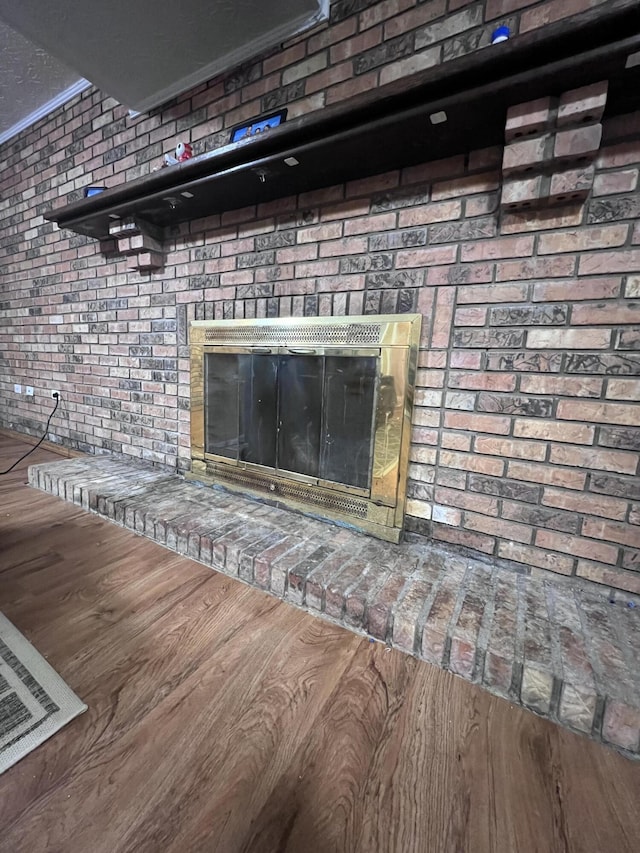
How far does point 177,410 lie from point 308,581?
131 centimetres

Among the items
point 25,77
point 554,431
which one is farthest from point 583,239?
point 25,77

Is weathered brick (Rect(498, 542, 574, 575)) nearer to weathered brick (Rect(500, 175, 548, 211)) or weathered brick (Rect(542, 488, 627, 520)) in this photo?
weathered brick (Rect(542, 488, 627, 520))

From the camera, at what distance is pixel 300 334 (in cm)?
145

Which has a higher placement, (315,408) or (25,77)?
(25,77)

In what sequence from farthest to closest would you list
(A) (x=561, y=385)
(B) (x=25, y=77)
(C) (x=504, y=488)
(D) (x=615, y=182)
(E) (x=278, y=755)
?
(B) (x=25, y=77), (C) (x=504, y=488), (A) (x=561, y=385), (D) (x=615, y=182), (E) (x=278, y=755)

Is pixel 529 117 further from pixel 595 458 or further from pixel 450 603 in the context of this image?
pixel 450 603

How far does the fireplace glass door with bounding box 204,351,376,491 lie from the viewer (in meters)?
1.35

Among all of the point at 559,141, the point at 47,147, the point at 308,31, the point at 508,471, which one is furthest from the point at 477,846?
the point at 47,147

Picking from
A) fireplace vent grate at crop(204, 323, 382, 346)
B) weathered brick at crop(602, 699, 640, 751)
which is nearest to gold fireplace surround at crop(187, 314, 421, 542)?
fireplace vent grate at crop(204, 323, 382, 346)

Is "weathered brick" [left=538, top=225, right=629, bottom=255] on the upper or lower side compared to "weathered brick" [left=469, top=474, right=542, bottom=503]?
upper

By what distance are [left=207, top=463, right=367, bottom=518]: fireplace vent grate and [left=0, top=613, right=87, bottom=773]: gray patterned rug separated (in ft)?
3.06

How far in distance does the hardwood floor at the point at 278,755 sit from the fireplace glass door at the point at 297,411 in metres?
0.61

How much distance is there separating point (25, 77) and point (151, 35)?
1.34 m

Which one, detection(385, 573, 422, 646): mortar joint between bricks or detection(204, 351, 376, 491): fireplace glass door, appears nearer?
detection(385, 573, 422, 646): mortar joint between bricks
